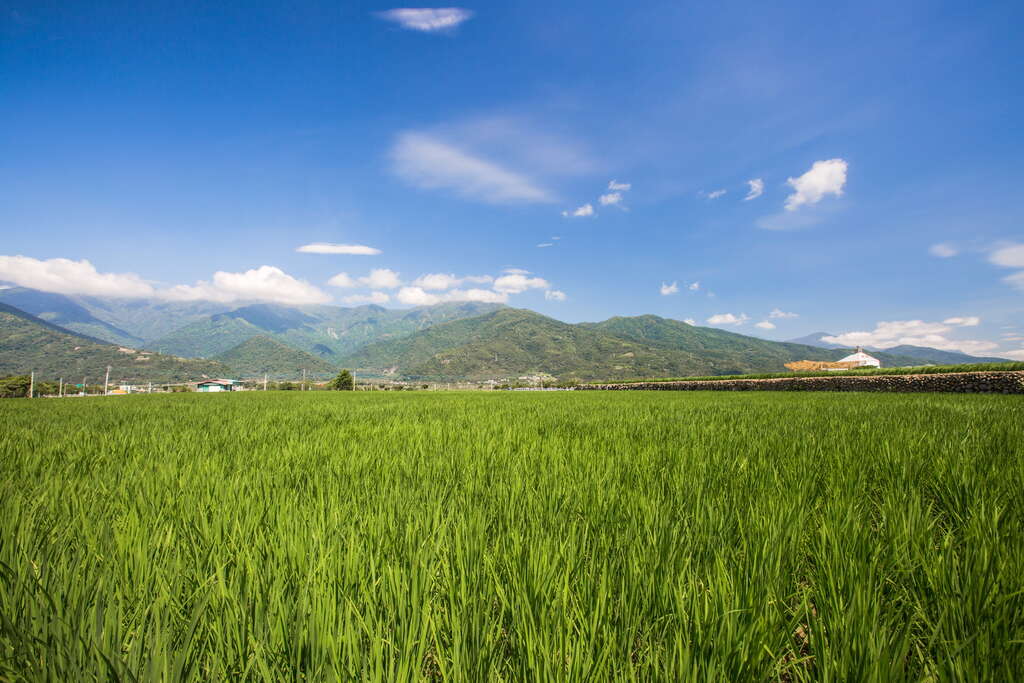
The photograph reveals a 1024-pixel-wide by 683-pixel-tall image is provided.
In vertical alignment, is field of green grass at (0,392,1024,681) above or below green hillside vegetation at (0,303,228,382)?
above

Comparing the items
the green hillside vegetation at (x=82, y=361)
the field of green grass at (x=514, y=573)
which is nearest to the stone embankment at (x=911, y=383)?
the field of green grass at (x=514, y=573)

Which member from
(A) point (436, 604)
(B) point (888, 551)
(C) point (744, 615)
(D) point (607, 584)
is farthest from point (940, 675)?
(A) point (436, 604)

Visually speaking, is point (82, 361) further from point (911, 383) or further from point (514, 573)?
point (911, 383)

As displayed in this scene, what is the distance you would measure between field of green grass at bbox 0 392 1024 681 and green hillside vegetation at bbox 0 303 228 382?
16728cm

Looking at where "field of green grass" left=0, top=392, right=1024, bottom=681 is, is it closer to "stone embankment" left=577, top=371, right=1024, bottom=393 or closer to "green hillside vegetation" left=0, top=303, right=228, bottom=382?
"stone embankment" left=577, top=371, right=1024, bottom=393

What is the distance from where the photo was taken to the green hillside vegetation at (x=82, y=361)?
138 m

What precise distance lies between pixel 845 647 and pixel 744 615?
23 cm

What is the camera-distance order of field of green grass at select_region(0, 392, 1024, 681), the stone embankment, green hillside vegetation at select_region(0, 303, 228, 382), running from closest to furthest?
field of green grass at select_region(0, 392, 1024, 681)
the stone embankment
green hillside vegetation at select_region(0, 303, 228, 382)

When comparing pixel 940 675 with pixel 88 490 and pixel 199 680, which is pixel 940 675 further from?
pixel 88 490

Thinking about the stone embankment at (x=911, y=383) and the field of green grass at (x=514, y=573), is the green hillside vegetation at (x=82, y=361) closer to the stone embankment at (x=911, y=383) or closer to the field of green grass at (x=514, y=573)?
the stone embankment at (x=911, y=383)

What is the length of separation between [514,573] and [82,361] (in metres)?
227

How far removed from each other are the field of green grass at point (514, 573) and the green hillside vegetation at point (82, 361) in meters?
167

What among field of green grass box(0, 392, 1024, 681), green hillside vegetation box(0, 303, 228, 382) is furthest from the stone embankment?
green hillside vegetation box(0, 303, 228, 382)

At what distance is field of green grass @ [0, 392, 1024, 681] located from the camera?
91cm
